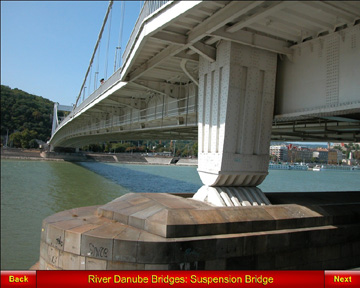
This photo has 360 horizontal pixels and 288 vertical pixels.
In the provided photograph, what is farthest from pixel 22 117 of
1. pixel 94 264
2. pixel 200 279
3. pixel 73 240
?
pixel 200 279

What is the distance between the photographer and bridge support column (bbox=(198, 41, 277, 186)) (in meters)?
7.82

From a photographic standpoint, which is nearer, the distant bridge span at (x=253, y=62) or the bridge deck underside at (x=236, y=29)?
the bridge deck underside at (x=236, y=29)

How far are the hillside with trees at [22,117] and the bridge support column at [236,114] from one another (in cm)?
485

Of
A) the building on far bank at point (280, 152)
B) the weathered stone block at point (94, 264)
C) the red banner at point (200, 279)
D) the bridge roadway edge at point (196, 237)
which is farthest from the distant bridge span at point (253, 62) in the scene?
the building on far bank at point (280, 152)

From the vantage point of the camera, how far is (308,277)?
5199mm

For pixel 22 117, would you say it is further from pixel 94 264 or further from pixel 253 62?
pixel 253 62

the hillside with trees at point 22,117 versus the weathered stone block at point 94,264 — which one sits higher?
the hillside with trees at point 22,117

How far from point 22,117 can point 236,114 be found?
19.8 feet

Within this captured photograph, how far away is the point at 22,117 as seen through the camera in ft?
28.9

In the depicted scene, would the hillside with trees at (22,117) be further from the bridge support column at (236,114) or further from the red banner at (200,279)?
the bridge support column at (236,114)

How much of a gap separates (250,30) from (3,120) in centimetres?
610

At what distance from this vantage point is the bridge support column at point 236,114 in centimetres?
782

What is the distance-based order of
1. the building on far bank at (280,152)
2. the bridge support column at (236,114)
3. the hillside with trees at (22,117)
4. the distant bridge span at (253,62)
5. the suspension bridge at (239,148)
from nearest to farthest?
1. the suspension bridge at (239,148)
2. the distant bridge span at (253,62)
3. the hillside with trees at (22,117)
4. the bridge support column at (236,114)
5. the building on far bank at (280,152)

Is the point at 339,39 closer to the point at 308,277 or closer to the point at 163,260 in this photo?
the point at 308,277
